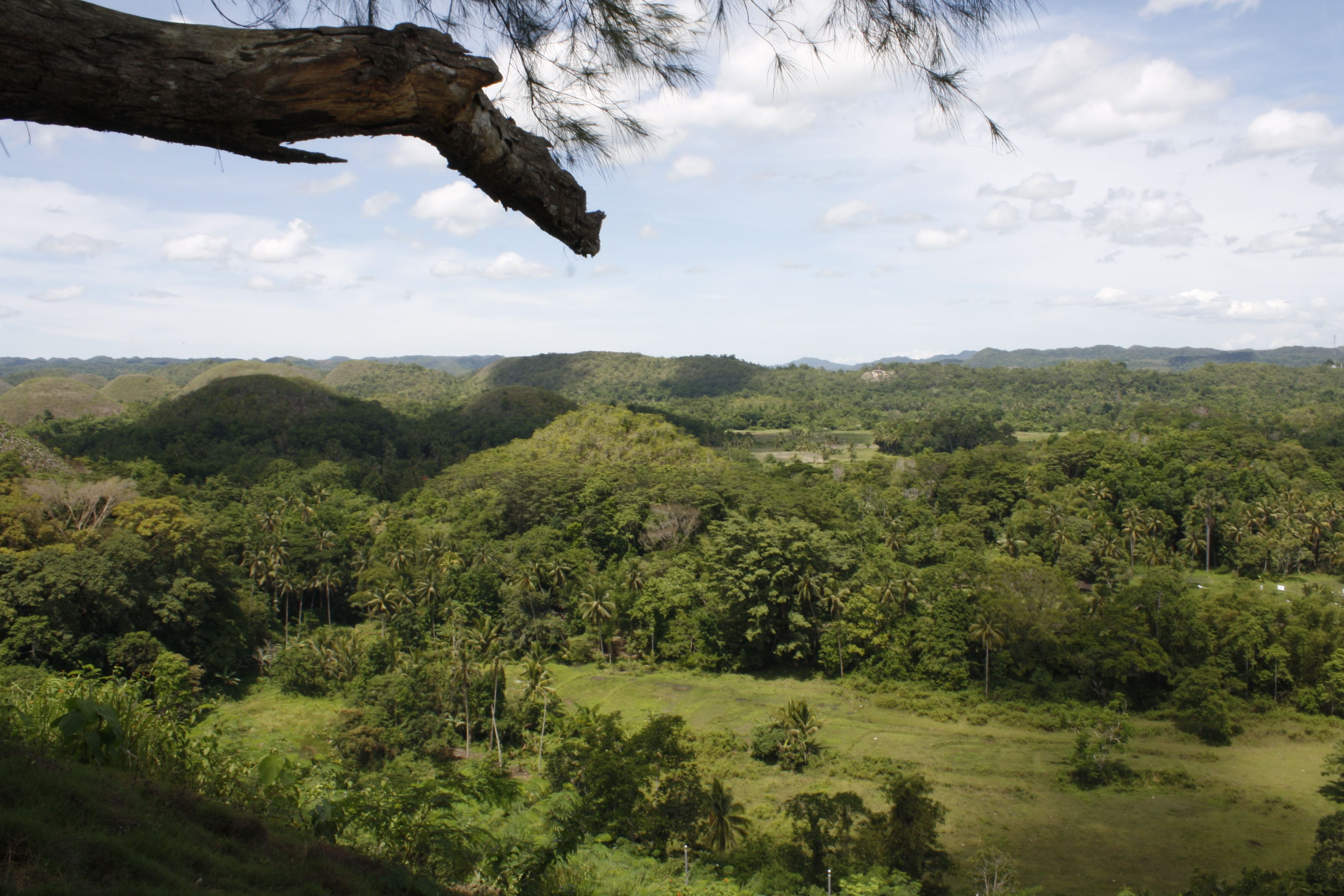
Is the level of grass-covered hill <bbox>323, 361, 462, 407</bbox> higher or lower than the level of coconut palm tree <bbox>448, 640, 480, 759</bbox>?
higher

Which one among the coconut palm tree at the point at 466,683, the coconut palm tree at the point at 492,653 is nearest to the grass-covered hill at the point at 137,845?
the coconut palm tree at the point at 492,653

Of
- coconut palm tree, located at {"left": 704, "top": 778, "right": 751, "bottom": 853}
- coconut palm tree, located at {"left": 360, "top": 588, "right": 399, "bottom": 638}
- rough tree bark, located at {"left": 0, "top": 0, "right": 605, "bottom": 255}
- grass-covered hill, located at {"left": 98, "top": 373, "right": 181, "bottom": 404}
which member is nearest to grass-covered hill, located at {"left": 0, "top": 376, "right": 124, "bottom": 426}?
grass-covered hill, located at {"left": 98, "top": 373, "right": 181, "bottom": 404}

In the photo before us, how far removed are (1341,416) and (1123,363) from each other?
2718 inches

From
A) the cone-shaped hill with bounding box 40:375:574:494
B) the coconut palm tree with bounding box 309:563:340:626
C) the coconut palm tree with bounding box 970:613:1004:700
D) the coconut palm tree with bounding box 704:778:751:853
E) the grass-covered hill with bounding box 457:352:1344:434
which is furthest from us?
the grass-covered hill with bounding box 457:352:1344:434

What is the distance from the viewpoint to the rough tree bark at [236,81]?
6.30 ft

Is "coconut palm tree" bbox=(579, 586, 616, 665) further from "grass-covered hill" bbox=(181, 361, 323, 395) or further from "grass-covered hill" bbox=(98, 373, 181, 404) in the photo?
"grass-covered hill" bbox=(98, 373, 181, 404)

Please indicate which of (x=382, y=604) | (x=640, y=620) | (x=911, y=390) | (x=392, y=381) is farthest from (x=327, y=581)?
(x=392, y=381)

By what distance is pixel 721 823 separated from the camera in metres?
13.4

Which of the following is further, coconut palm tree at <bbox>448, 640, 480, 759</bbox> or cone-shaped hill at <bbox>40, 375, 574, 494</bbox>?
cone-shaped hill at <bbox>40, 375, 574, 494</bbox>

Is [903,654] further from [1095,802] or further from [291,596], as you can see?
[291,596]

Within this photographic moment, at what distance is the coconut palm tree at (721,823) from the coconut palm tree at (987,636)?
37.6 ft

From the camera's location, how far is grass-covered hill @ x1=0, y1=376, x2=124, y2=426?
6706 centimetres

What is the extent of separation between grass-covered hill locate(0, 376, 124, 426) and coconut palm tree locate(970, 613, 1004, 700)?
247 ft

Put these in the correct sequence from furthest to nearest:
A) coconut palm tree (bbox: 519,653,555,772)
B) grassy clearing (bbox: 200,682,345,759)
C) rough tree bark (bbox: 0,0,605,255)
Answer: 1. coconut palm tree (bbox: 519,653,555,772)
2. grassy clearing (bbox: 200,682,345,759)
3. rough tree bark (bbox: 0,0,605,255)
